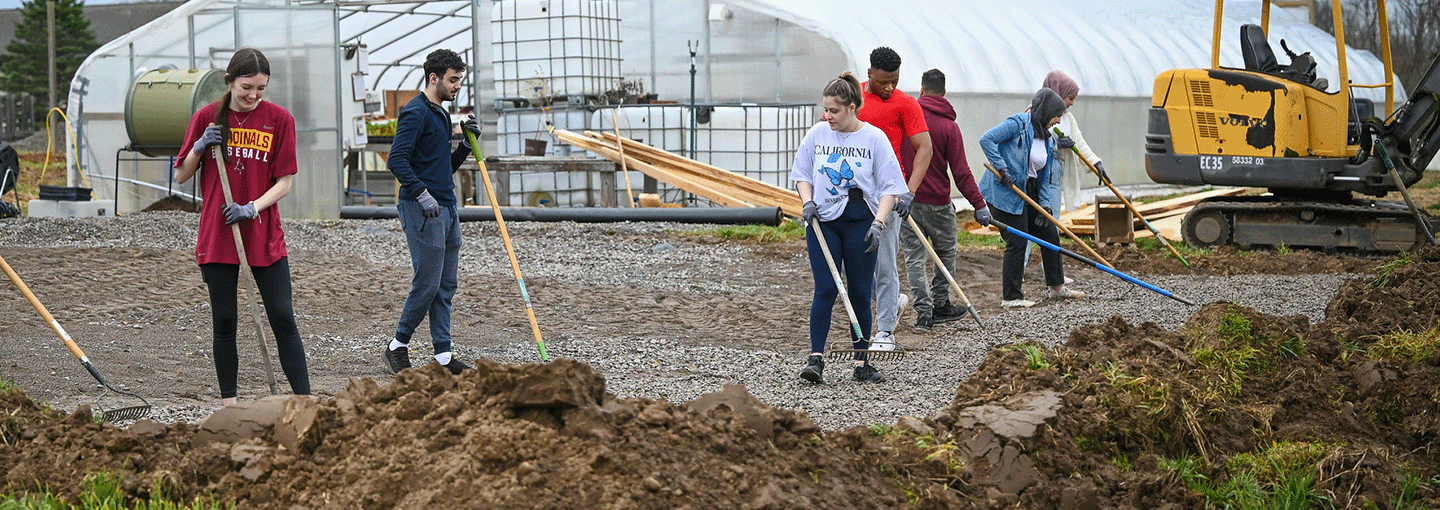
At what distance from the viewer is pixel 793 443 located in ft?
13.5

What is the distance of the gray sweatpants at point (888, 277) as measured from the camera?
22.5ft

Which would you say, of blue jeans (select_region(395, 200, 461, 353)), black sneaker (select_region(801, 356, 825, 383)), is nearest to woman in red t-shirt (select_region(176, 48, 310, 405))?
blue jeans (select_region(395, 200, 461, 353))

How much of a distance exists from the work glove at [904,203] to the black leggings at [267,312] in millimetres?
2849

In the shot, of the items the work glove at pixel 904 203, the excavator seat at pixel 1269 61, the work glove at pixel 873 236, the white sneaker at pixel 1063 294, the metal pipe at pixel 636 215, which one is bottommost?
the white sneaker at pixel 1063 294

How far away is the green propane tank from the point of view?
1595 cm

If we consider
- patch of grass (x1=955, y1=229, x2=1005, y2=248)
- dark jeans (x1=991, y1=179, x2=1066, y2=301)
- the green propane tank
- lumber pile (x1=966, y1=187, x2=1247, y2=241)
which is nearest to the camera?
dark jeans (x1=991, y1=179, x2=1066, y2=301)

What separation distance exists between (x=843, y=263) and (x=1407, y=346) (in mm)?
2633

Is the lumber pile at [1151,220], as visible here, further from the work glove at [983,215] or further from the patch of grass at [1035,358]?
the patch of grass at [1035,358]

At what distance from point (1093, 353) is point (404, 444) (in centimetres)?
326

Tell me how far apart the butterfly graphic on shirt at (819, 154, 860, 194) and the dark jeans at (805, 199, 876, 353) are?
8 cm

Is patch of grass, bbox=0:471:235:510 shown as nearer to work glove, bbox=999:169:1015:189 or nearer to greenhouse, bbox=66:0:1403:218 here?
work glove, bbox=999:169:1015:189

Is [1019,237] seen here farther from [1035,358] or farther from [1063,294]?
[1035,358]

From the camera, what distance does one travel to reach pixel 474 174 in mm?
18266

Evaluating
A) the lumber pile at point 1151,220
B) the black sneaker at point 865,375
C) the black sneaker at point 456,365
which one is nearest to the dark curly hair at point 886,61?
the black sneaker at point 865,375
